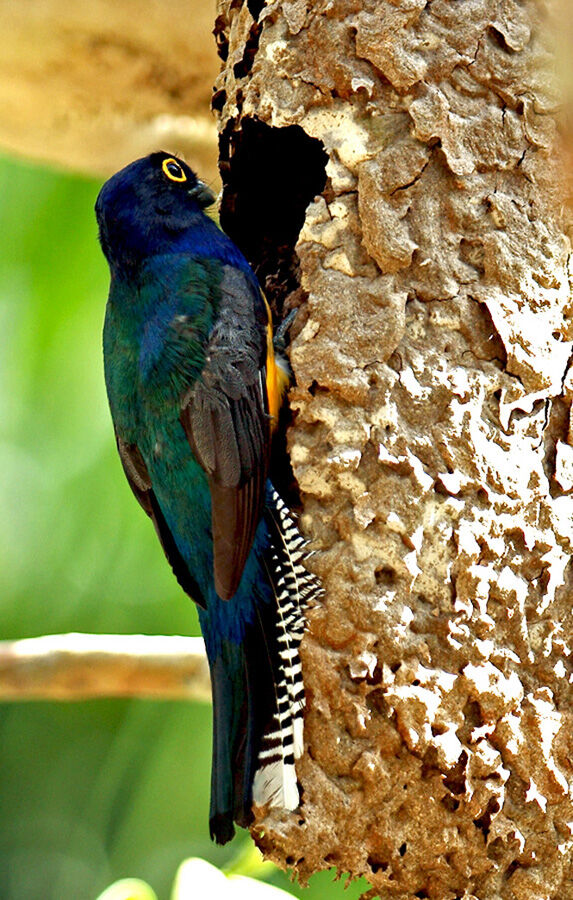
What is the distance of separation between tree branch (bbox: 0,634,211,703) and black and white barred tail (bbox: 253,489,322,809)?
1658mm

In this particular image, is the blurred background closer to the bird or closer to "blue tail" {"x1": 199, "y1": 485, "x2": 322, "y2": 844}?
the bird

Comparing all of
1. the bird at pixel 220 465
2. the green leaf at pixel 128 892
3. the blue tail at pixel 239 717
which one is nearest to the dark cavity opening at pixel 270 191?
the bird at pixel 220 465

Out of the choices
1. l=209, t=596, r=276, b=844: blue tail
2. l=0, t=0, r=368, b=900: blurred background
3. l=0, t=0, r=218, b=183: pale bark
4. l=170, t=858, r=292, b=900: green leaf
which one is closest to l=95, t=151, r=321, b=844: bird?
l=209, t=596, r=276, b=844: blue tail

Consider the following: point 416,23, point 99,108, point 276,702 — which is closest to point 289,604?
point 276,702

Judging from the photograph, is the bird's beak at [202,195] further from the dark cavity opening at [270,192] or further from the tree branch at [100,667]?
the tree branch at [100,667]

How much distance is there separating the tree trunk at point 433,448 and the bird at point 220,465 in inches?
3.9

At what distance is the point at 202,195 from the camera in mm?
3604

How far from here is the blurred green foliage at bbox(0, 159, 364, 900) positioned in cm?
844

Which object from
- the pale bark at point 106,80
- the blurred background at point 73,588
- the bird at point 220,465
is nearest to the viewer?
the bird at point 220,465

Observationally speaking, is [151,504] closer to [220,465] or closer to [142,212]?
[220,465]

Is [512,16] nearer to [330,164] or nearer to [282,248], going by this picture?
[330,164]

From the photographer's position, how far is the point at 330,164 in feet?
10.2

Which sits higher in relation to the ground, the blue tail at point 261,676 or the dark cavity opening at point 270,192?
the dark cavity opening at point 270,192

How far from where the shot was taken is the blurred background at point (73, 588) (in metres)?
8.43
